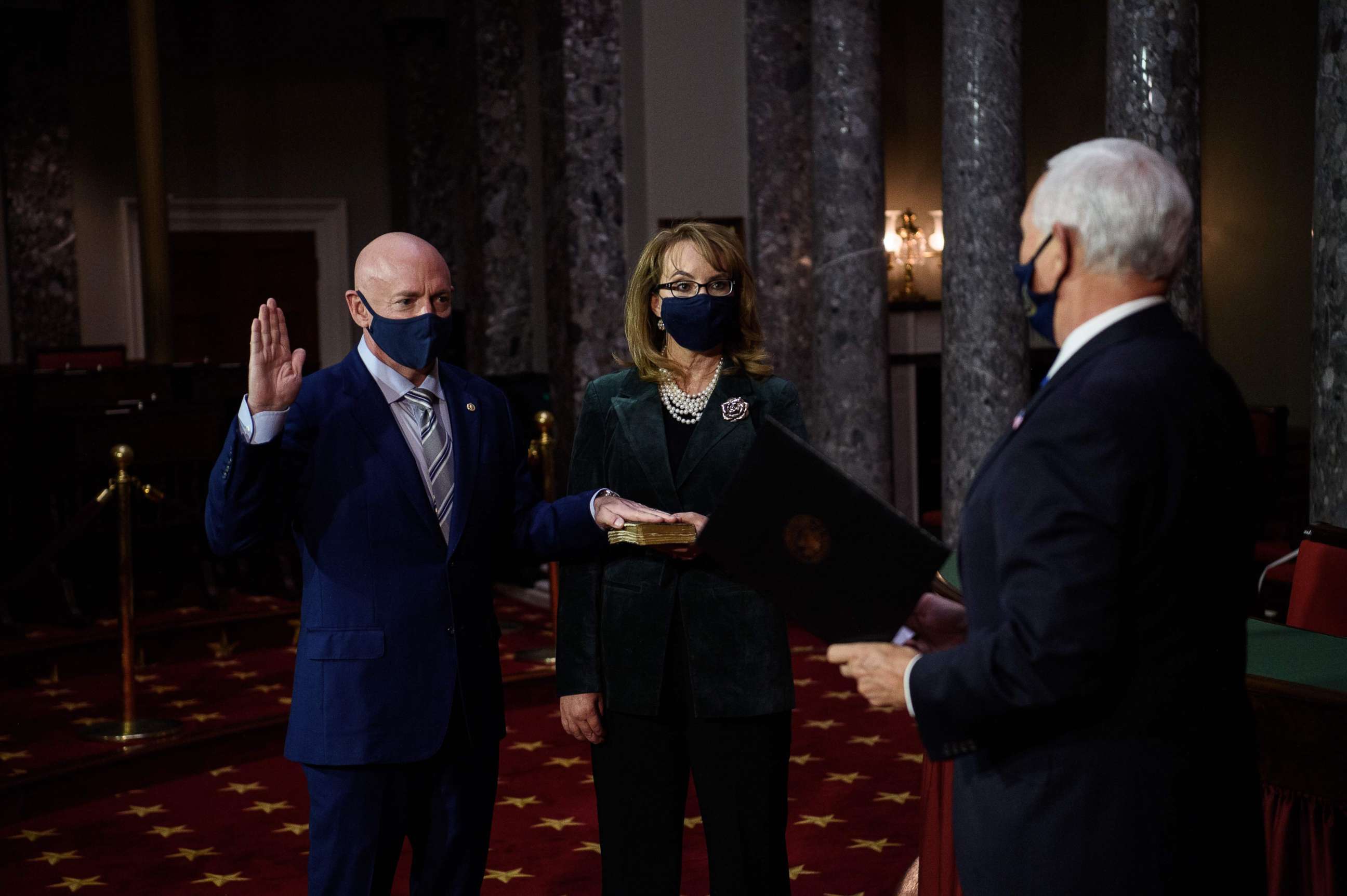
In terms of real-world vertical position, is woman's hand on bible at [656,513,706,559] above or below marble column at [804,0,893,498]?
below

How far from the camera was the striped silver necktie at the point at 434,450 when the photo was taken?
2564 mm

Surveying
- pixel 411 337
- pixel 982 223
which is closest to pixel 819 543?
pixel 411 337

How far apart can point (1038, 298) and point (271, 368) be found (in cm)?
129

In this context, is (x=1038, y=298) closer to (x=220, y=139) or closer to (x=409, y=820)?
(x=409, y=820)

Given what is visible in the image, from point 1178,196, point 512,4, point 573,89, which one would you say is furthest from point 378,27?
point 1178,196

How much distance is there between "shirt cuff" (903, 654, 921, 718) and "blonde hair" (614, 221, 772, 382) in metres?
1.08

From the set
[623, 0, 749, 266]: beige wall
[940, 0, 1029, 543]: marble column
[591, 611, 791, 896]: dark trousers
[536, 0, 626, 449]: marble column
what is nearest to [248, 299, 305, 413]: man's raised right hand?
[591, 611, 791, 896]: dark trousers

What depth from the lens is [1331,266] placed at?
4.44 metres

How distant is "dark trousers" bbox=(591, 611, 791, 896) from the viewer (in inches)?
100.0

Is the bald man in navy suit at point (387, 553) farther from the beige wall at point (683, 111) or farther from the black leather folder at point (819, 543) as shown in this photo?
the beige wall at point (683, 111)

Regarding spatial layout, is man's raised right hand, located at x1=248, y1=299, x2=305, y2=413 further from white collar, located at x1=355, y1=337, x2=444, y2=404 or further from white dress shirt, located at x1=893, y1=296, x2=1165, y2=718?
white dress shirt, located at x1=893, y1=296, x2=1165, y2=718

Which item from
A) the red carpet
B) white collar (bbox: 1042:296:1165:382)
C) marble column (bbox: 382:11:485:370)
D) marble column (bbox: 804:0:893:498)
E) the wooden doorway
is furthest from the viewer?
the wooden doorway

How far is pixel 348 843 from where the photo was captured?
2.39 meters

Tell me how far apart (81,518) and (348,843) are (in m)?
3.66
